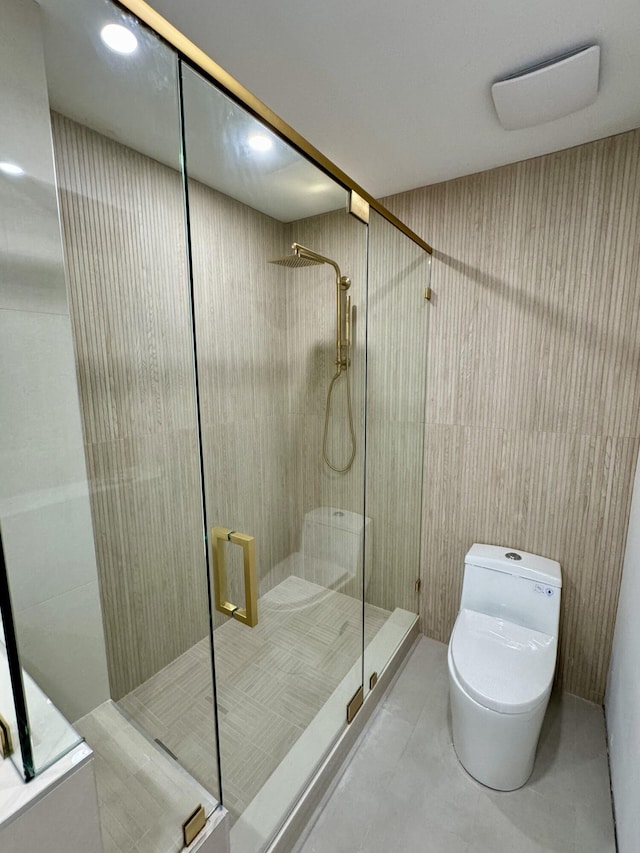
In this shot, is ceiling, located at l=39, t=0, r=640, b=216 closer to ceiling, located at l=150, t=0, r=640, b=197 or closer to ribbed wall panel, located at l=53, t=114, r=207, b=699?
ceiling, located at l=150, t=0, r=640, b=197

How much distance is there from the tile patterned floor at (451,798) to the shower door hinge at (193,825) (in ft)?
1.54


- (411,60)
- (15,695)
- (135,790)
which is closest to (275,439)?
(15,695)

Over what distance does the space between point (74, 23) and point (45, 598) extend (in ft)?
5.08

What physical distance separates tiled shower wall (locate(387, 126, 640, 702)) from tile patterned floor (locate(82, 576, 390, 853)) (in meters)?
0.81

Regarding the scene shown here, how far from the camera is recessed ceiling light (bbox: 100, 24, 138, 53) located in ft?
2.89

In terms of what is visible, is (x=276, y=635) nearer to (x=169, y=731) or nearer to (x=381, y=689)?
(x=169, y=731)

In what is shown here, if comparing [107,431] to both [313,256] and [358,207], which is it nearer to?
[313,256]

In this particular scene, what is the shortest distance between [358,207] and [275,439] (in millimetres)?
977

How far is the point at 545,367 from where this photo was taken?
1782mm

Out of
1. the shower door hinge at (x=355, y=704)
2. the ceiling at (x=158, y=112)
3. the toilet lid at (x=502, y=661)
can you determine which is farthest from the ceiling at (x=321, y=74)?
the shower door hinge at (x=355, y=704)

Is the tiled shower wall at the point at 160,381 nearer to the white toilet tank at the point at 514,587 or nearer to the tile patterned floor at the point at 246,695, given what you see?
the tile patterned floor at the point at 246,695

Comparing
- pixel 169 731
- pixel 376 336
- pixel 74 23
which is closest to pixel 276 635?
pixel 169 731

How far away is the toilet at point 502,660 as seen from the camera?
138 centimetres

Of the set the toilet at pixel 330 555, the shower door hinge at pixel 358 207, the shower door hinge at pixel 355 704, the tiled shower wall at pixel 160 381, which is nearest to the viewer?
the tiled shower wall at pixel 160 381
